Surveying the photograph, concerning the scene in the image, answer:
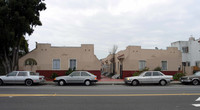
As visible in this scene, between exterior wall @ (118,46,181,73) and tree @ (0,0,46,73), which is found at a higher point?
tree @ (0,0,46,73)

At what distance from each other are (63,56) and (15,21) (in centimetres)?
656

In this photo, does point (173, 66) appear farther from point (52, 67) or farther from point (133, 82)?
point (52, 67)

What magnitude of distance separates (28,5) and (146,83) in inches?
525

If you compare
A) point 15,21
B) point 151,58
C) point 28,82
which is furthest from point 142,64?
point 15,21

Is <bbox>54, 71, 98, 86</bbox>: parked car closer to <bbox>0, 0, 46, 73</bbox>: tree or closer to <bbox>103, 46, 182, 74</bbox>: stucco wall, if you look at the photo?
<bbox>0, 0, 46, 73</bbox>: tree

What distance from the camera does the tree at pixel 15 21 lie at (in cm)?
1645

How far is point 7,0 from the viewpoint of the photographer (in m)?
17.2

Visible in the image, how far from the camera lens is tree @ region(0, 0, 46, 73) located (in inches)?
648

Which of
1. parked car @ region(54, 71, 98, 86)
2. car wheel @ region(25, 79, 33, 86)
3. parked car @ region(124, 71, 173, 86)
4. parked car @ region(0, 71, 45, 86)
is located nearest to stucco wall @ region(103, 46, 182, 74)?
parked car @ region(124, 71, 173, 86)

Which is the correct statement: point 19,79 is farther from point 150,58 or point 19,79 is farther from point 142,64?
point 150,58

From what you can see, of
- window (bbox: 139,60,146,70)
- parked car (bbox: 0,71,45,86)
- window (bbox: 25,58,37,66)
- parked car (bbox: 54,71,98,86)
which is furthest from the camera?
window (bbox: 139,60,146,70)

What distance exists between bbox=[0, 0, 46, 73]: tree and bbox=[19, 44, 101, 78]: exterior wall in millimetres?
2313

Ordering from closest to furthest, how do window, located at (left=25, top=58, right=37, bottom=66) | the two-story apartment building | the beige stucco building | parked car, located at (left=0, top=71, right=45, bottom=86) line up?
parked car, located at (left=0, top=71, right=45, bottom=86) → window, located at (left=25, top=58, right=37, bottom=66) → the beige stucco building → the two-story apartment building

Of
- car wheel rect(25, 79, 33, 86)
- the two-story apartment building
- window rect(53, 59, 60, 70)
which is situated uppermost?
the two-story apartment building
